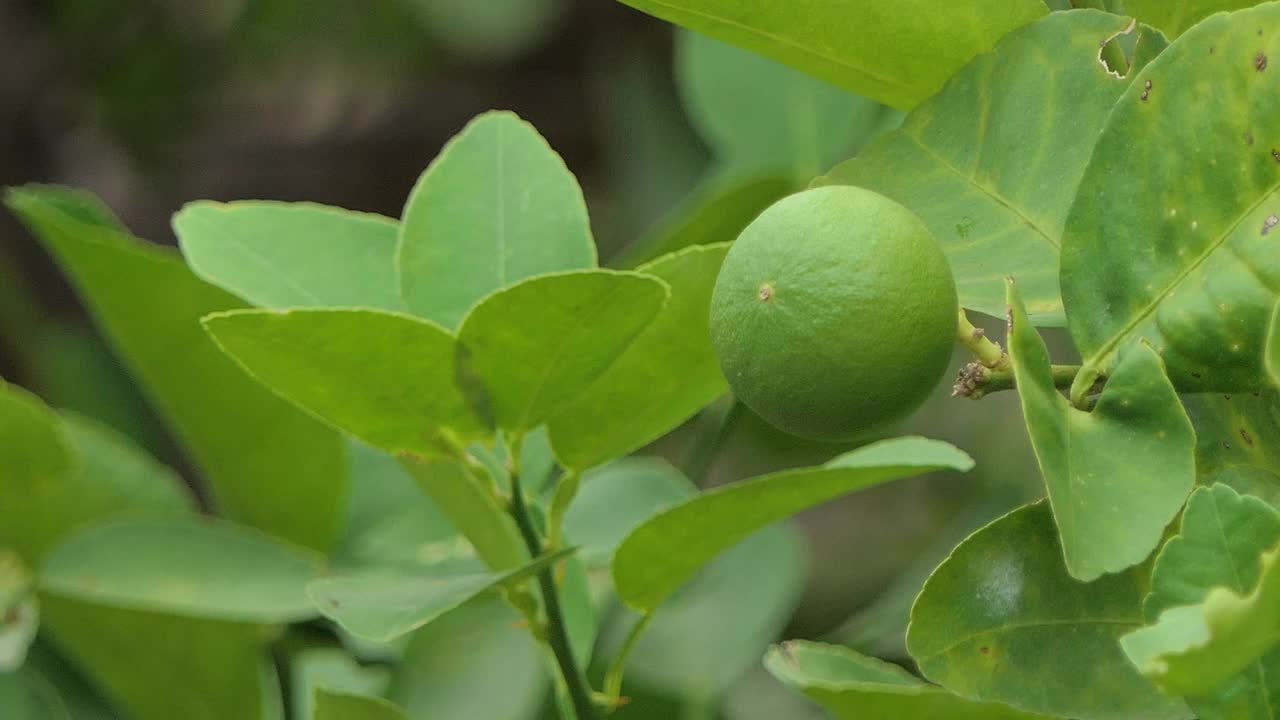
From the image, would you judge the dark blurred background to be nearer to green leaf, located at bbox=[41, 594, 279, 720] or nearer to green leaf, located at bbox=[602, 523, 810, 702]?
green leaf, located at bbox=[602, 523, 810, 702]

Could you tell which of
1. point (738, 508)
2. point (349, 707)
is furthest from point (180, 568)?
point (738, 508)

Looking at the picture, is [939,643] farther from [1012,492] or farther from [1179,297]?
[1012,492]

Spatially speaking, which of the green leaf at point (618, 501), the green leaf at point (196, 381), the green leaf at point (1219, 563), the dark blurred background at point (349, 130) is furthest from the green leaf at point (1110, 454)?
the dark blurred background at point (349, 130)

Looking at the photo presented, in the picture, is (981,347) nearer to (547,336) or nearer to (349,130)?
(547,336)

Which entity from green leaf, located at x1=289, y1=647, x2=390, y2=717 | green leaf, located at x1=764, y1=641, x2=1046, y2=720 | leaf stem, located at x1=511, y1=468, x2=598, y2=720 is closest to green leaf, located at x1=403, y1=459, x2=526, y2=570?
leaf stem, located at x1=511, y1=468, x2=598, y2=720

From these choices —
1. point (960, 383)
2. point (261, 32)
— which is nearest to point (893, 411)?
point (960, 383)
